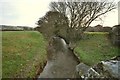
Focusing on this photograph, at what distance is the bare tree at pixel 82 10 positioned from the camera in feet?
72.8

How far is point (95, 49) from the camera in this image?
16.0 m

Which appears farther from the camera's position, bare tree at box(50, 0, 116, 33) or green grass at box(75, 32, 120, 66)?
bare tree at box(50, 0, 116, 33)

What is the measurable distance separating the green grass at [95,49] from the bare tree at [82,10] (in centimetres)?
141

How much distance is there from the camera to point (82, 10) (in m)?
23.0

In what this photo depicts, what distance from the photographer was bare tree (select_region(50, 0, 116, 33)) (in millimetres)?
22188

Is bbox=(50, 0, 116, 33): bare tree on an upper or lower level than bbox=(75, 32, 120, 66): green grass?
upper

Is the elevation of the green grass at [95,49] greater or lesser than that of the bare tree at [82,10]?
lesser

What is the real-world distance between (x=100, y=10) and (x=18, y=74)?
59.9 feet

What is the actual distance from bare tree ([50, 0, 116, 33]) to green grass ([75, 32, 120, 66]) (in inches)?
55.6

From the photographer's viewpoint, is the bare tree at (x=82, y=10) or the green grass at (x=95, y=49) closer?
the green grass at (x=95, y=49)

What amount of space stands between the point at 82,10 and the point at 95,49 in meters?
7.94

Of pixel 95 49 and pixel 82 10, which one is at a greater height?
pixel 82 10

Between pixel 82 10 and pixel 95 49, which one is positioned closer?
pixel 95 49

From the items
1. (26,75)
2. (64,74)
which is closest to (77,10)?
(64,74)
